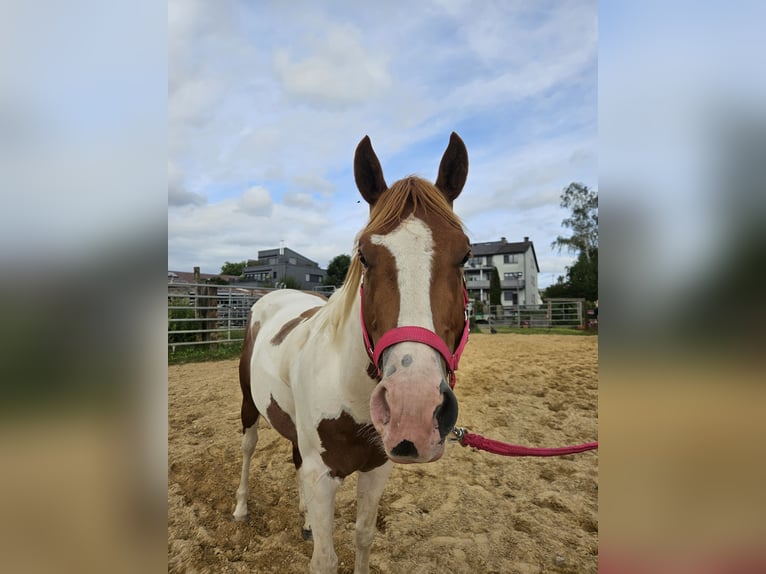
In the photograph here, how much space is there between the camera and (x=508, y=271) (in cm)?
4947

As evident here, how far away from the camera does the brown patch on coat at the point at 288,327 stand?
2.72m

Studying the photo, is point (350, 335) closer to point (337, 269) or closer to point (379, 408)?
point (379, 408)

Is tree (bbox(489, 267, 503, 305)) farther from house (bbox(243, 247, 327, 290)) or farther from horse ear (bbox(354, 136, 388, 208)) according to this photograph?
horse ear (bbox(354, 136, 388, 208))

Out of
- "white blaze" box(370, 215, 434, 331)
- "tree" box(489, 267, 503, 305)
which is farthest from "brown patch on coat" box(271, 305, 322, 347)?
"tree" box(489, 267, 503, 305)

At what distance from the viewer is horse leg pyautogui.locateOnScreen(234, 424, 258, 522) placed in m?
2.88

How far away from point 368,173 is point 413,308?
32.4 inches

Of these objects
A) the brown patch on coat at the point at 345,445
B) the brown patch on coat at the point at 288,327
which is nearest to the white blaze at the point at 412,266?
the brown patch on coat at the point at 345,445

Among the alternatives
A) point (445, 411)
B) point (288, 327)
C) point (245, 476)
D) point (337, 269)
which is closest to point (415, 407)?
point (445, 411)

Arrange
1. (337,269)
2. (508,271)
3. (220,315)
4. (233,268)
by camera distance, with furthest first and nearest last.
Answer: (233,268) < (508,271) < (337,269) < (220,315)

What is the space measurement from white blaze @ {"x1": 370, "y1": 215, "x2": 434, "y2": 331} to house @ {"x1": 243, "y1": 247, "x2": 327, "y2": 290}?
48.0m
